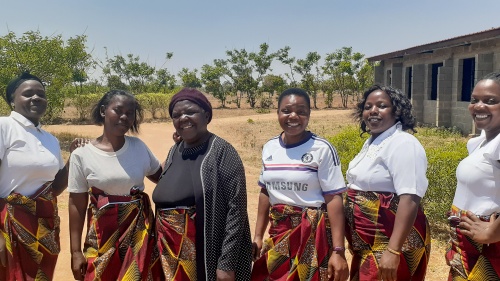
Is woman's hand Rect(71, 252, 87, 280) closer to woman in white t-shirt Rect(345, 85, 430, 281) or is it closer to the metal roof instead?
woman in white t-shirt Rect(345, 85, 430, 281)

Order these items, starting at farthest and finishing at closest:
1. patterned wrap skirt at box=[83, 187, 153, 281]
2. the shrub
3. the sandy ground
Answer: the shrub < the sandy ground < patterned wrap skirt at box=[83, 187, 153, 281]

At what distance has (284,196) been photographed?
2438 mm

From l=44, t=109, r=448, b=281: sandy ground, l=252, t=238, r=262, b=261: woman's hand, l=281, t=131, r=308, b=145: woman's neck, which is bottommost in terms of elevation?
l=44, t=109, r=448, b=281: sandy ground

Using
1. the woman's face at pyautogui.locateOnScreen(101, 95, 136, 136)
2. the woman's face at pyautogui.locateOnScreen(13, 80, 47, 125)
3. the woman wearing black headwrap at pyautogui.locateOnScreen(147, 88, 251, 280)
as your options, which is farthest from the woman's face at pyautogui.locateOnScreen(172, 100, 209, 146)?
the woman's face at pyautogui.locateOnScreen(13, 80, 47, 125)

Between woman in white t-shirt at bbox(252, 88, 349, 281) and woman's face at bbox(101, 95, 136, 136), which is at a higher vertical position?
woman's face at bbox(101, 95, 136, 136)

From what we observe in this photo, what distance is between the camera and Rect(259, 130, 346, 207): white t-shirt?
2.38 m

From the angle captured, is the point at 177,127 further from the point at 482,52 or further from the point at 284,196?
the point at 482,52

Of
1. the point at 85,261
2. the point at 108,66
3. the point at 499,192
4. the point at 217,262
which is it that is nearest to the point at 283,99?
the point at 217,262

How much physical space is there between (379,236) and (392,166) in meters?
0.38

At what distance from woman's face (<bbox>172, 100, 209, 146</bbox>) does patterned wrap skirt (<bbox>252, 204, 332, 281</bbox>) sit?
590 mm

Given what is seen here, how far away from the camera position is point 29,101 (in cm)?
285

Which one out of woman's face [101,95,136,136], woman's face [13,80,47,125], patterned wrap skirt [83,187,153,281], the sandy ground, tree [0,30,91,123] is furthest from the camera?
tree [0,30,91,123]

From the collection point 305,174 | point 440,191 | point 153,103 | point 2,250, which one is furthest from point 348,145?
point 153,103

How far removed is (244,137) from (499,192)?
496 inches
